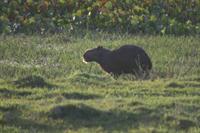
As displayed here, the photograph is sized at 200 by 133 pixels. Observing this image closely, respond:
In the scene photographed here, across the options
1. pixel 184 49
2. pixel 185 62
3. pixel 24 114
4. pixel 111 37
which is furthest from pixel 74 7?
pixel 24 114

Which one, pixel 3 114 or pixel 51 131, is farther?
pixel 3 114

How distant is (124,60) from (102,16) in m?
6.52

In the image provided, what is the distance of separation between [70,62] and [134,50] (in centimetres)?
196

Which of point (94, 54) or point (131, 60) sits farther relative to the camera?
point (94, 54)

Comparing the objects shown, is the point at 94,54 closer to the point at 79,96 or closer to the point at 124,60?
the point at 124,60

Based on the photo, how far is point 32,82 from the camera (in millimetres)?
10969

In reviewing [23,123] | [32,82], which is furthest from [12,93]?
[23,123]

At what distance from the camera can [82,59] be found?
13695 mm

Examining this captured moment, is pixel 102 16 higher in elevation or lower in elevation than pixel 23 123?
higher

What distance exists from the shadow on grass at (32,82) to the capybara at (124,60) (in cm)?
180

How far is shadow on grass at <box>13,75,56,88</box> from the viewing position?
10.9 metres

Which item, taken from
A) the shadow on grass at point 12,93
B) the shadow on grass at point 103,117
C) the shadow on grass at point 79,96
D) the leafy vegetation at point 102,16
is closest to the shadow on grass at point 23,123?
the shadow on grass at point 103,117

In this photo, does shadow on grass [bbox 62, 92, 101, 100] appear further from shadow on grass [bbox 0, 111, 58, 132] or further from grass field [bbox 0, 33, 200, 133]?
shadow on grass [bbox 0, 111, 58, 132]

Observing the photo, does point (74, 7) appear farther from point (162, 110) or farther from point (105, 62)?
point (162, 110)
